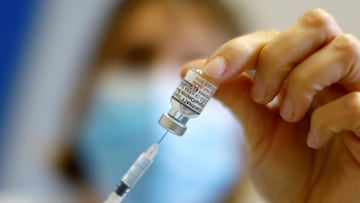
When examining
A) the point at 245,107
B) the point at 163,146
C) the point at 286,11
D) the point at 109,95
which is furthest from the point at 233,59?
the point at 286,11

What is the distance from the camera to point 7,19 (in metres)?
2.06

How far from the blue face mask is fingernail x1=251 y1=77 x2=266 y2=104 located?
908 millimetres

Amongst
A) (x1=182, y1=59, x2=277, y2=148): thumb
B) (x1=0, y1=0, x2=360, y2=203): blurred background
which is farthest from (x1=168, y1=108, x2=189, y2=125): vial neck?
(x1=0, y1=0, x2=360, y2=203): blurred background

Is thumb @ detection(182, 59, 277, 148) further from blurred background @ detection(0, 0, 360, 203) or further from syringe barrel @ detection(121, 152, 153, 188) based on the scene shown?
blurred background @ detection(0, 0, 360, 203)

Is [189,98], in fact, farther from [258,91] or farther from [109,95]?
[109,95]

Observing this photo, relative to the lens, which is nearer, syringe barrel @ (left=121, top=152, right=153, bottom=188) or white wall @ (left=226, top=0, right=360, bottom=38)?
syringe barrel @ (left=121, top=152, right=153, bottom=188)

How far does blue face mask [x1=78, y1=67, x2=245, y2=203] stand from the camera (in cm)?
179

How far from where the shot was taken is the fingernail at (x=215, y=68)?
0.74 m

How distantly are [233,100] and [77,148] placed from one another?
149 centimetres

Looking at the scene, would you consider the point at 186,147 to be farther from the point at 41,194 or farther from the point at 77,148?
the point at 41,194

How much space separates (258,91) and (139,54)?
54.3 inches

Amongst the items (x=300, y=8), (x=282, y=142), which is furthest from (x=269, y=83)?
(x=300, y=8)

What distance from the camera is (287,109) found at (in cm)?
78

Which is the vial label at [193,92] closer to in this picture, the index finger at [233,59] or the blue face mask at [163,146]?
the index finger at [233,59]
